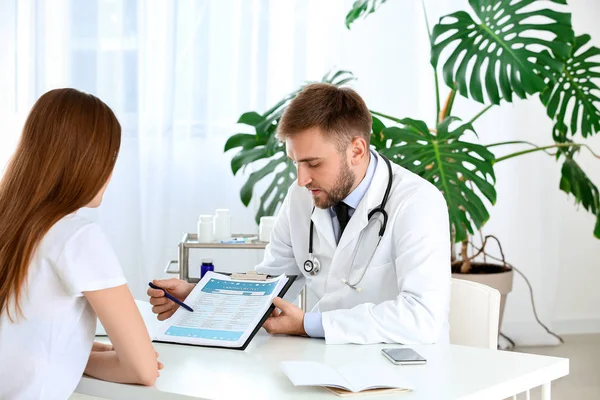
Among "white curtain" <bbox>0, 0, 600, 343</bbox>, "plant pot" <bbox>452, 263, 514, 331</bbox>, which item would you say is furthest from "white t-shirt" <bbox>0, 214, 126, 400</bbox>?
"white curtain" <bbox>0, 0, 600, 343</bbox>

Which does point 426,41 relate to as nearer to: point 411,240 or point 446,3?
point 446,3

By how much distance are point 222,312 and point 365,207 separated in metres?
0.46

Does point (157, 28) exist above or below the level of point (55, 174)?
above

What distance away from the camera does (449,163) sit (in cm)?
295

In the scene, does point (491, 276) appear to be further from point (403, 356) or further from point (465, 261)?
point (403, 356)

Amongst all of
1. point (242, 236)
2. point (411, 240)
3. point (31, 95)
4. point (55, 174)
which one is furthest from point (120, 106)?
point (55, 174)

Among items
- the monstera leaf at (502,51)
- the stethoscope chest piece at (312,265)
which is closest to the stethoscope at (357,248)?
the stethoscope chest piece at (312,265)

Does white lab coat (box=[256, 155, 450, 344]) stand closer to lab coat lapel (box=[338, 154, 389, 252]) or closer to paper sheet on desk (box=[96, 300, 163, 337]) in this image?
lab coat lapel (box=[338, 154, 389, 252])

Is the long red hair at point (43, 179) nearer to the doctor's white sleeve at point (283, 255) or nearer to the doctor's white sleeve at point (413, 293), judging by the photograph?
the doctor's white sleeve at point (413, 293)

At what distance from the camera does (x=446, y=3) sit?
416 centimetres

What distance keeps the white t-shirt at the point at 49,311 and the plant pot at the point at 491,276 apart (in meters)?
2.40

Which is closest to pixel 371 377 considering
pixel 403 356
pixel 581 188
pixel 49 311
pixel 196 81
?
pixel 403 356

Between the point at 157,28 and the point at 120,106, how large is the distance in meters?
0.39

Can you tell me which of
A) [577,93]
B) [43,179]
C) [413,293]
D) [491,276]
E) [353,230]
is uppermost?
[577,93]
